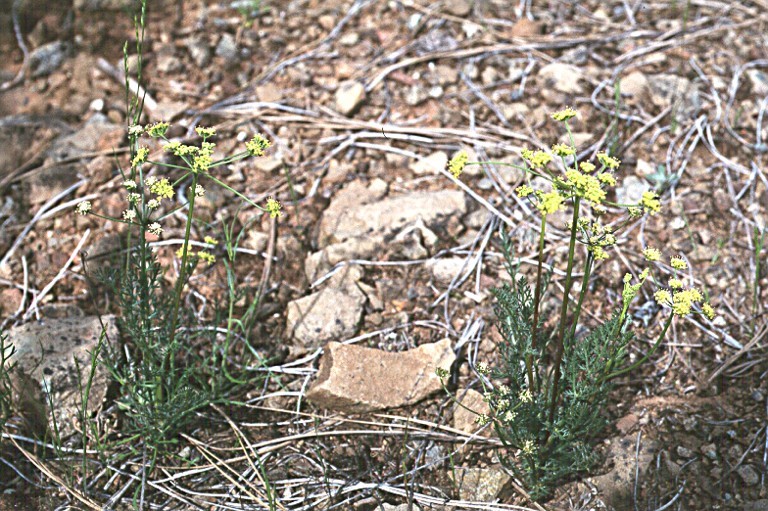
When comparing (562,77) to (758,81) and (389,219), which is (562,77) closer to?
(758,81)

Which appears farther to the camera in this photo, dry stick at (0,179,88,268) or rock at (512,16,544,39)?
rock at (512,16,544,39)

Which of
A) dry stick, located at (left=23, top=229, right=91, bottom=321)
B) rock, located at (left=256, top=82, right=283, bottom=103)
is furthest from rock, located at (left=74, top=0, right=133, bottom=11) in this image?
dry stick, located at (left=23, top=229, right=91, bottom=321)

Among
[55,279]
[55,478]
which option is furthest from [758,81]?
[55,478]

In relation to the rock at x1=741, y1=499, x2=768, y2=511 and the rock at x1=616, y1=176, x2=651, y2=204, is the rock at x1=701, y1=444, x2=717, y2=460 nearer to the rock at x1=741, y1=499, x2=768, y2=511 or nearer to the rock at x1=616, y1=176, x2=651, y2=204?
the rock at x1=741, y1=499, x2=768, y2=511

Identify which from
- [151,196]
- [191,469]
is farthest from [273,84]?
[191,469]

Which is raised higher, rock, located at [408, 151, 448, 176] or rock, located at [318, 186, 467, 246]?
rock, located at [408, 151, 448, 176]

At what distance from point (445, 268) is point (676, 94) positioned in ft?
5.64

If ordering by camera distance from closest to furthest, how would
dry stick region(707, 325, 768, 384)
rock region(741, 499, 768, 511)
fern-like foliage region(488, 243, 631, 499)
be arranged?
fern-like foliage region(488, 243, 631, 499) → rock region(741, 499, 768, 511) → dry stick region(707, 325, 768, 384)

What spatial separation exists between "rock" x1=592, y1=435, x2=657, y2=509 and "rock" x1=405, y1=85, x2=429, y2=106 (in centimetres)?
205

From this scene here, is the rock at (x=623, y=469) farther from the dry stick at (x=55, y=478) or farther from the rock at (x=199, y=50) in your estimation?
the rock at (x=199, y=50)

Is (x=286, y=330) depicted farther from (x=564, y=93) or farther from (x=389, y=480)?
(x=564, y=93)

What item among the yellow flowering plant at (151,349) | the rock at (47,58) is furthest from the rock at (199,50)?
the yellow flowering plant at (151,349)

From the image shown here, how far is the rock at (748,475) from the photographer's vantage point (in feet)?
8.31

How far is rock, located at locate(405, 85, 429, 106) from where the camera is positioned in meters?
3.92
